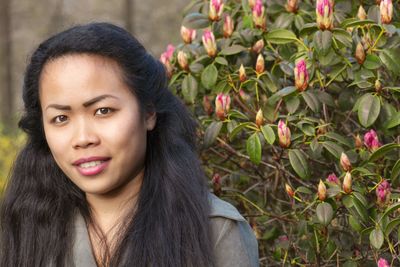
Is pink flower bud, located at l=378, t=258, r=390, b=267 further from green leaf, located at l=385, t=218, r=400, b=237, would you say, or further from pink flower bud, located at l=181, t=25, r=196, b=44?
pink flower bud, located at l=181, t=25, r=196, b=44

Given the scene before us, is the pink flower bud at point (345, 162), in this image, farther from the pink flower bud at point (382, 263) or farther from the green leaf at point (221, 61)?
the green leaf at point (221, 61)

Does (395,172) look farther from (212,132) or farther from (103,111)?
(103,111)

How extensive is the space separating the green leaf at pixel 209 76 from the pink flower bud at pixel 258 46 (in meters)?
0.14

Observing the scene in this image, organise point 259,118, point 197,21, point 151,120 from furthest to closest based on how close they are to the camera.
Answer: point 197,21, point 259,118, point 151,120

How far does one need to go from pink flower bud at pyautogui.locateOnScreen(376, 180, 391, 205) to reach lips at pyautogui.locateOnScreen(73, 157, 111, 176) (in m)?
0.76

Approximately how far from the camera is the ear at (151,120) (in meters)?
2.59

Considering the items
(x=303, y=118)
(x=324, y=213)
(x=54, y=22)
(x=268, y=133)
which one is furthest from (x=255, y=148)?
(x=54, y=22)

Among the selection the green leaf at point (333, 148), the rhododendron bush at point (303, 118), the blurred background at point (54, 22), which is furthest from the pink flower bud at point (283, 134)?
the blurred background at point (54, 22)

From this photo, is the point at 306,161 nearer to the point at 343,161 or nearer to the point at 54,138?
the point at 343,161

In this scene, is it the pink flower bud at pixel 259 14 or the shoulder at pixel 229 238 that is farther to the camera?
the pink flower bud at pixel 259 14

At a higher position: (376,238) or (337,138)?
(337,138)

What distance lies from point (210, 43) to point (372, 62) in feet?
1.77

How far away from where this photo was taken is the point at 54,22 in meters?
8.88

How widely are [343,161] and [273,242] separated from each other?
612 millimetres
